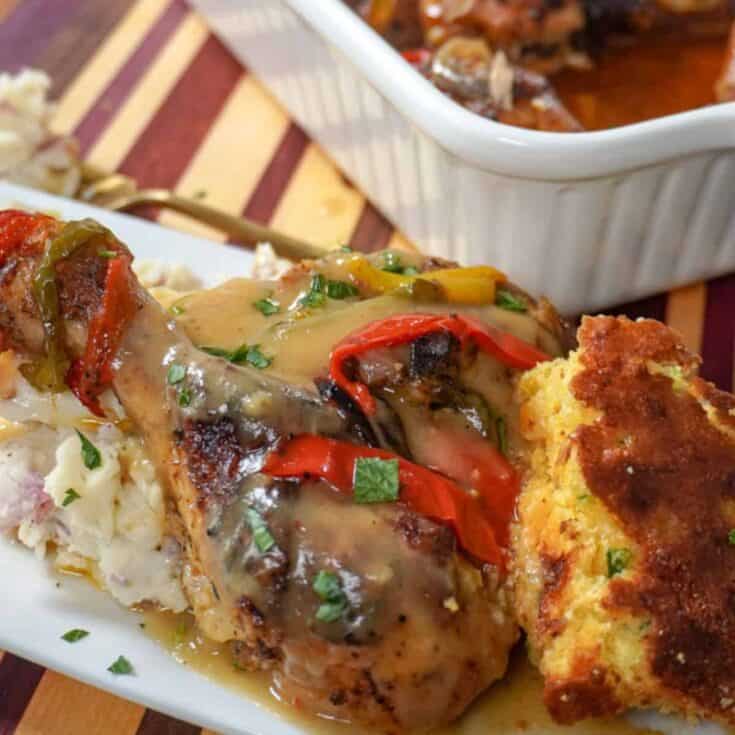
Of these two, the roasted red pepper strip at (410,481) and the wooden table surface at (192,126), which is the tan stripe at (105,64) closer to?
the wooden table surface at (192,126)

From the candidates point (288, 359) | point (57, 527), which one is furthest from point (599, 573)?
point (57, 527)

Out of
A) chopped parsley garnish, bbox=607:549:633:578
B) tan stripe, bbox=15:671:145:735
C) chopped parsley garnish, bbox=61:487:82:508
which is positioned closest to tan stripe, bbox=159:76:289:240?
chopped parsley garnish, bbox=61:487:82:508

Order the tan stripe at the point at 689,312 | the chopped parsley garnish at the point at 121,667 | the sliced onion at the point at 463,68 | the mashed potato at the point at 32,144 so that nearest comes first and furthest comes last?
the chopped parsley garnish at the point at 121,667, the sliced onion at the point at 463,68, the tan stripe at the point at 689,312, the mashed potato at the point at 32,144

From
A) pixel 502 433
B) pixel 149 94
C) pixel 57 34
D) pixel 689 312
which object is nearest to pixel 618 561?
pixel 502 433

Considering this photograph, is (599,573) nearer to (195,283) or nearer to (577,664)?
(577,664)

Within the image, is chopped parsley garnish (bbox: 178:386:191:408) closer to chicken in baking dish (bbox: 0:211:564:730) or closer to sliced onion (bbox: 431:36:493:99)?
chicken in baking dish (bbox: 0:211:564:730)

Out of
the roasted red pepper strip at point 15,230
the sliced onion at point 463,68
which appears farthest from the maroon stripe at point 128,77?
the roasted red pepper strip at point 15,230
